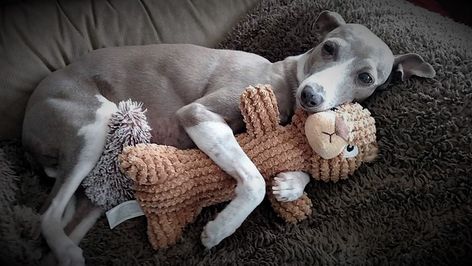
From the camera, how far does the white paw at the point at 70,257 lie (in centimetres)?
167

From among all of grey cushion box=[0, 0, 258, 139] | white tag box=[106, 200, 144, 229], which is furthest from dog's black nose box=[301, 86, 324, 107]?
grey cushion box=[0, 0, 258, 139]

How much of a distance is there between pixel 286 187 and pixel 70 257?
781mm

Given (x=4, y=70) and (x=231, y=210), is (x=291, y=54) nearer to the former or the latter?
(x=231, y=210)

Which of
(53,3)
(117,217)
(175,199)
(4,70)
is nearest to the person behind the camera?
(175,199)

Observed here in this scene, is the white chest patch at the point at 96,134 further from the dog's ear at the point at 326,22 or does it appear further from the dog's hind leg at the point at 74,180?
the dog's ear at the point at 326,22

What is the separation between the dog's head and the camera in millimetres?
1718

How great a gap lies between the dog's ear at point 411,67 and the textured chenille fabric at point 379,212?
1.1 inches

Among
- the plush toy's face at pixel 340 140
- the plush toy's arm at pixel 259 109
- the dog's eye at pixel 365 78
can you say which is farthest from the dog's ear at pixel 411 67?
the plush toy's arm at pixel 259 109

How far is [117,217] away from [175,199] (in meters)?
0.29

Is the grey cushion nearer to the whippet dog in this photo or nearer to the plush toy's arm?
the whippet dog

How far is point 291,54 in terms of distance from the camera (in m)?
2.29

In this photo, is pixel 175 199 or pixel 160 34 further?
pixel 160 34

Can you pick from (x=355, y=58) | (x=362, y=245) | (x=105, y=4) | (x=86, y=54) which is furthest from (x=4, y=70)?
(x=362, y=245)

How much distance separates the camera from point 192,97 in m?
1.98
